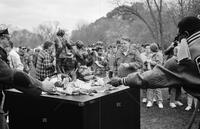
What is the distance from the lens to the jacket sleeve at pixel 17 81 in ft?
7.83

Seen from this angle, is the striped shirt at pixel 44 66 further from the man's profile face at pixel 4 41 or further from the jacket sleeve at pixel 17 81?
the jacket sleeve at pixel 17 81

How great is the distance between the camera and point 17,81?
2.46 metres

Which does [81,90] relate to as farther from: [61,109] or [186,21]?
[186,21]

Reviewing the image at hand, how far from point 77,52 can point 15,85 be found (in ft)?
8.53

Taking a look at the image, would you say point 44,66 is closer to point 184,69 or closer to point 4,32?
point 4,32

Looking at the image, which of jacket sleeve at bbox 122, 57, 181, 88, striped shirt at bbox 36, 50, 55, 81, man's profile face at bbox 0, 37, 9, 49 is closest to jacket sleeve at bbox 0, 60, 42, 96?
man's profile face at bbox 0, 37, 9, 49

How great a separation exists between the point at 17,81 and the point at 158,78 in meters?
1.42

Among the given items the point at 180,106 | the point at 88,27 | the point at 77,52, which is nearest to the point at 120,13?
the point at 180,106

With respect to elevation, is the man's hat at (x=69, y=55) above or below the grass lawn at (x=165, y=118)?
above

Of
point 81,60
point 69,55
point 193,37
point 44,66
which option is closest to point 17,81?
point 193,37

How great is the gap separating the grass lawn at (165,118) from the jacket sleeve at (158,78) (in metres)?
3.18

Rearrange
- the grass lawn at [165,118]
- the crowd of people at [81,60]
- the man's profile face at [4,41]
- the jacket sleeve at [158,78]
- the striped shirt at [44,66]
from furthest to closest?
the striped shirt at [44,66]
the grass lawn at [165,118]
the crowd of people at [81,60]
the man's profile face at [4,41]
the jacket sleeve at [158,78]

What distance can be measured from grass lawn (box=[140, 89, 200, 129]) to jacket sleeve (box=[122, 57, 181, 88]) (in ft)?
10.4

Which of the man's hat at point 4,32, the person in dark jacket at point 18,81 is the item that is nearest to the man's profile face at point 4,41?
the man's hat at point 4,32
